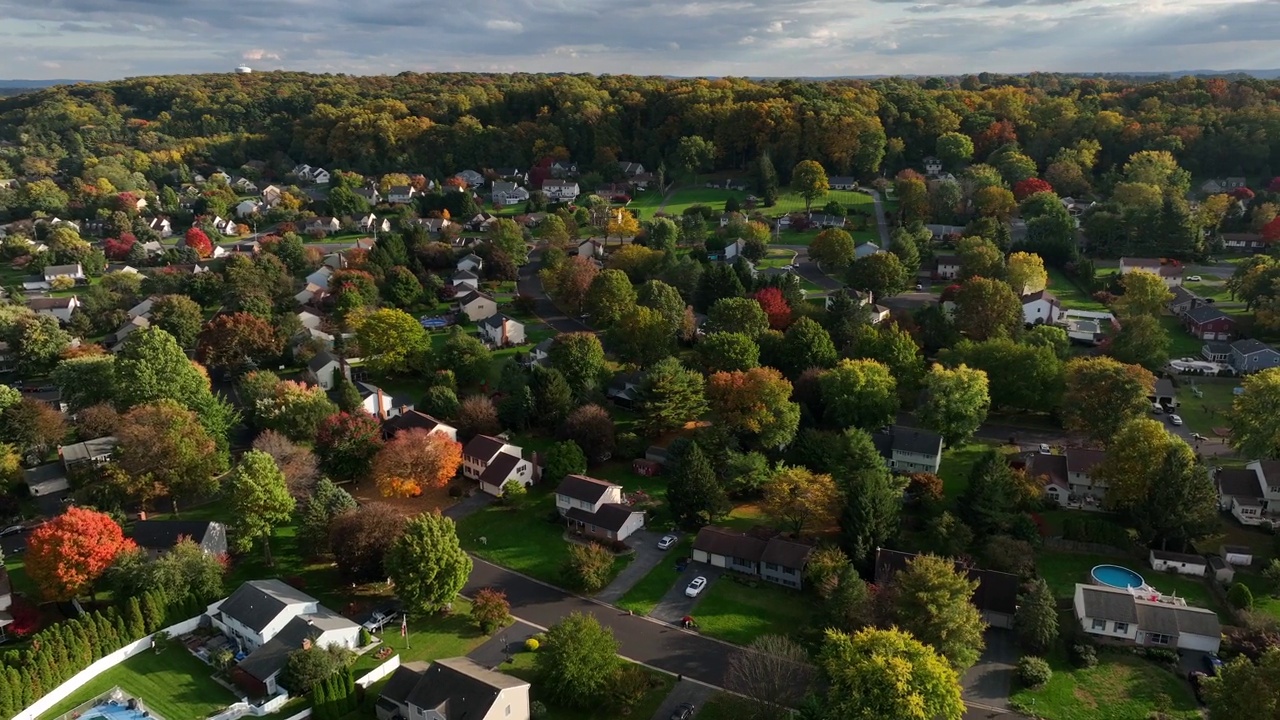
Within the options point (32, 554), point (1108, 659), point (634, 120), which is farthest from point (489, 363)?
point (634, 120)

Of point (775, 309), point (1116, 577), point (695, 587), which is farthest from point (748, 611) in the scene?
point (775, 309)

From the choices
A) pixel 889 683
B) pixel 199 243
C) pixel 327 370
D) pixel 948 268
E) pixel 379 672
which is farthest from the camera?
pixel 199 243

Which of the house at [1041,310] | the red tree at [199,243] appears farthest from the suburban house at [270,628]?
the red tree at [199,243]

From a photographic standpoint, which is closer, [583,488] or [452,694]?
[452,694]

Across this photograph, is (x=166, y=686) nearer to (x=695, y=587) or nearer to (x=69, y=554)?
(x=69, y=554)

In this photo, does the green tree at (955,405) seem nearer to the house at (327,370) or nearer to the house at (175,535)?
the house at (175,535)
